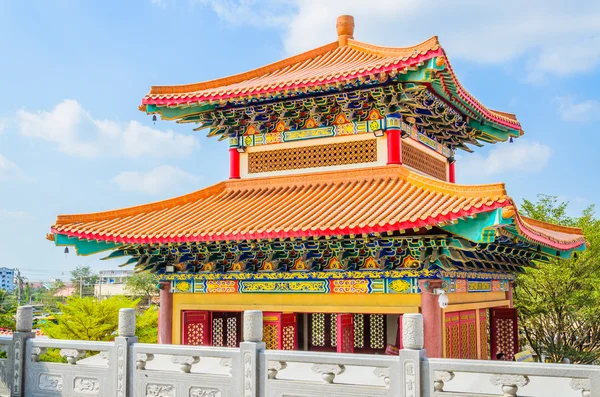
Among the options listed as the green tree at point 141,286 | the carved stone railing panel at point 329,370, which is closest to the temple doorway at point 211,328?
the carved stone railing panel at point 329,370

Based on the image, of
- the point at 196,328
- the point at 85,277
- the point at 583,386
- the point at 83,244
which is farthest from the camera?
the point at 85,277

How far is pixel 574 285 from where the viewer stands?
802 inches

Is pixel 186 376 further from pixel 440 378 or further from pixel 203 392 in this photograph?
pixel 440 378

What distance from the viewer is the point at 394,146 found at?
11.4m

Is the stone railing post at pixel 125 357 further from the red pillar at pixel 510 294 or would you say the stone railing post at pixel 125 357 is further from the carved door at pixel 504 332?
the red pillar at pixel 510 294

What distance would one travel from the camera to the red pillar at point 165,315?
12117 mm

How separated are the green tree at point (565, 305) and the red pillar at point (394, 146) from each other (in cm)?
1006

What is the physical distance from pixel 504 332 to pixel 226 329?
5334 millimetres

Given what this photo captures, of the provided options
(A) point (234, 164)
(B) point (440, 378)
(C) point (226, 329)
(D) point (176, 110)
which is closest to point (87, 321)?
(C) point (226, 329)

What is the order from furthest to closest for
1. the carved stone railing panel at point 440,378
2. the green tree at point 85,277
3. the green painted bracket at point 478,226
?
the green tree at point 85,277, the green painted bracket at point 478,226, the carved stone railing panel at point 440,378

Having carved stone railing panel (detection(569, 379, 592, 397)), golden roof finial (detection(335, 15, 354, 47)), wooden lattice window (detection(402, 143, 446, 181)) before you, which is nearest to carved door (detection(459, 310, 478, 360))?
wooden lattice window (detection(402, 143, 446, 181))

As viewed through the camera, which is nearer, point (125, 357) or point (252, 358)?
point (252, 358)

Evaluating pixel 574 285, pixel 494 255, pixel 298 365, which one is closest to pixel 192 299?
pixel 298 365

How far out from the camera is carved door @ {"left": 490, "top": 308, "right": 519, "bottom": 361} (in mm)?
12625
